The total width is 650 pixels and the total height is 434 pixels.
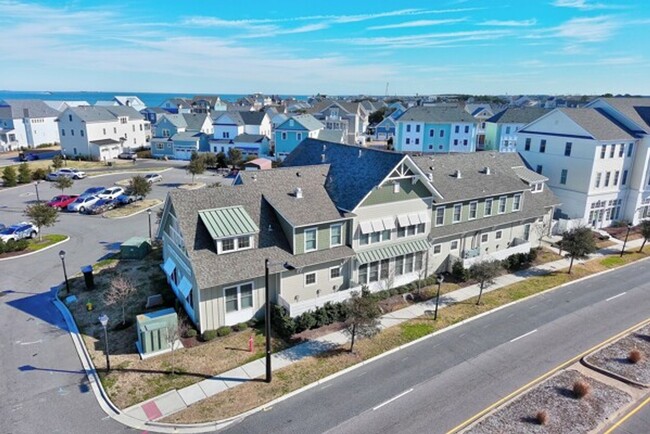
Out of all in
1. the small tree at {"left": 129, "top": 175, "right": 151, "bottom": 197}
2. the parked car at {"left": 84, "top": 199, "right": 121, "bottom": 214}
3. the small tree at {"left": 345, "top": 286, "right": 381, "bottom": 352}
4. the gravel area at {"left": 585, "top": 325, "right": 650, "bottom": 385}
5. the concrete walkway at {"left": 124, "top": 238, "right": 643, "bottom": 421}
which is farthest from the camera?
the small tree at {"left": 129, "top": 175, "right": 151, "bottom": 197}

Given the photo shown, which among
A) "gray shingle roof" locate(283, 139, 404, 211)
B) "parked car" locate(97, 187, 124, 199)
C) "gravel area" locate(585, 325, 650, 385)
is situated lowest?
"gravel area" locate(585, 325, 650, 385)

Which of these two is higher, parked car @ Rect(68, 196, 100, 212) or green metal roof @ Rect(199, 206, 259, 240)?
green metal roof @ Rect(199, 206, 259, 240)

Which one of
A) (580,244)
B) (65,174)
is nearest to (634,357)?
(580,244)

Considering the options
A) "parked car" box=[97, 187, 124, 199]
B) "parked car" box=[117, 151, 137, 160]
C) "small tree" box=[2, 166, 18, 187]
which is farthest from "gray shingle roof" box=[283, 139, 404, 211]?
Result: "parked car" box=[117, 151, 137, 160]

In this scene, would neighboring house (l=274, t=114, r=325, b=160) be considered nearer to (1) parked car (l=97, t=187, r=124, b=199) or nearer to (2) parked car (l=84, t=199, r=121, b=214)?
(1) parked car (l=97, t=187, r=124, b=199)

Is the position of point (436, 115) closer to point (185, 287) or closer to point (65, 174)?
point (65, 174)

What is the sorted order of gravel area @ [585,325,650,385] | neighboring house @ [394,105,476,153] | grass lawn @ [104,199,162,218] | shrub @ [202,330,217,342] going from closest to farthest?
gravel area @ [585,325,650,385] < shrub @ [202,330,217,342] < grass lawn @ [104,199,162,218] < neighboring house @ [394,105,476,153]

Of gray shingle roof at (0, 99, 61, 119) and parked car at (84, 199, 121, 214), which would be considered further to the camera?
gray shingle roof at (0, 99, 61, 119)
